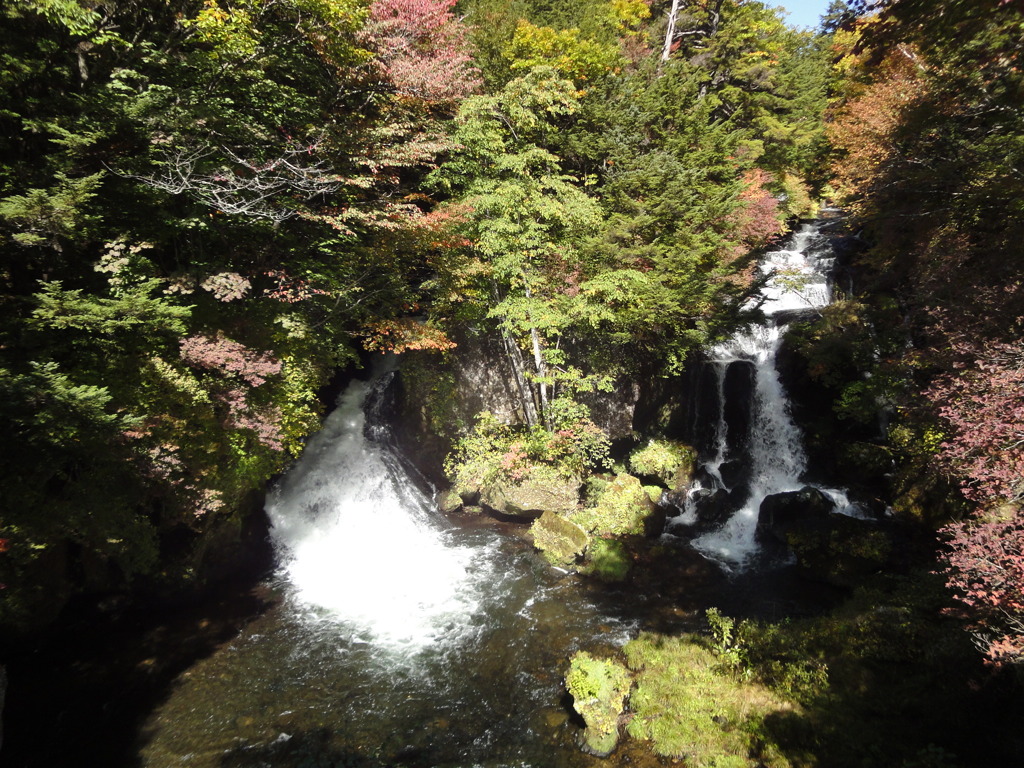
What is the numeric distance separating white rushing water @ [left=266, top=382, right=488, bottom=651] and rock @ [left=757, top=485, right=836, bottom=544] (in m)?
8.34

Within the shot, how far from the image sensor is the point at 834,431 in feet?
46.9

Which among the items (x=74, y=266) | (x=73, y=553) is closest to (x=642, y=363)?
(x=74, y=266)

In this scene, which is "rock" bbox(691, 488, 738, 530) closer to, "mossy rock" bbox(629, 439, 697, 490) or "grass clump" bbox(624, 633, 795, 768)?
"mossy rock" bbox(629, 439, 697, 490)

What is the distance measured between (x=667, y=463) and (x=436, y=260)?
10113mm

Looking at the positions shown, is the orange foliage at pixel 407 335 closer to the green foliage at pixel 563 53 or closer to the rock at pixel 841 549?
the green foliage at pixel 563 53

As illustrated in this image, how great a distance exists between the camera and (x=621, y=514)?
1356 cm

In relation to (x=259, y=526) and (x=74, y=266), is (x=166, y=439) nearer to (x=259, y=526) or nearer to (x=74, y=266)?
(x=74, y=266)

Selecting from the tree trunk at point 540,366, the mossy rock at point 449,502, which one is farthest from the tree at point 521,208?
the mossy rock at point 449,502

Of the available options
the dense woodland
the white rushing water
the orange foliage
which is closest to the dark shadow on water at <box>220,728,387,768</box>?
the white rushing water

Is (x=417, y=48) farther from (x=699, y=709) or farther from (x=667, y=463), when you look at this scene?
(x=699, y=709)

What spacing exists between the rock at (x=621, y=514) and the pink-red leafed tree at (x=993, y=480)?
688cm

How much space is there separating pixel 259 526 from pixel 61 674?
4860 mm

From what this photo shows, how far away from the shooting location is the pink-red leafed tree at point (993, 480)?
6023 millimetres

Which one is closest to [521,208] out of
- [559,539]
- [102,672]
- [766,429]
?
[559,539]
